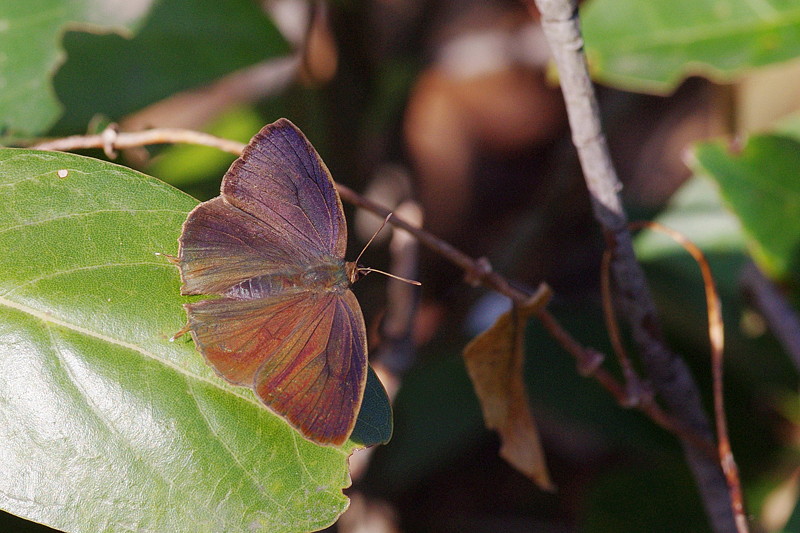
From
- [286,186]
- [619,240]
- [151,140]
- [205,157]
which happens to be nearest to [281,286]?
[286,186]

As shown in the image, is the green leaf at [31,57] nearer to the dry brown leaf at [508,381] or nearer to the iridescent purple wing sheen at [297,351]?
the iridescent purple wing sheen at [297,351]

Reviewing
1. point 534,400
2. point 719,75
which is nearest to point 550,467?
point 534,400

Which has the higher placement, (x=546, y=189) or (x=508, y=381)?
(x=508, y=381)

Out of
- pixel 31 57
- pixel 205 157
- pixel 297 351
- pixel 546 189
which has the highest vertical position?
pixel 31 57

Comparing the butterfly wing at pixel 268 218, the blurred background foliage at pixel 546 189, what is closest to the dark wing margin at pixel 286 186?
the butterfly wing at pixel 268 218

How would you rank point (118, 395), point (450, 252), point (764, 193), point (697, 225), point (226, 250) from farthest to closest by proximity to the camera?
1. point (697, 225)
2. point (764, 193)
3. point (226, 250)
4. point (450, 252)
5. point (118, 395)

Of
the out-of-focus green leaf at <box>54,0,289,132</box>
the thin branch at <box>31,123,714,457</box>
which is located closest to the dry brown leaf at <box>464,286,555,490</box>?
the thin branch at <box>31,123,714,457</box>

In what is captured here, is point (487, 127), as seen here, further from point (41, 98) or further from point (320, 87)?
point (41, 98)

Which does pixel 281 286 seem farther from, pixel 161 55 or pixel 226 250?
pixel 161 55
